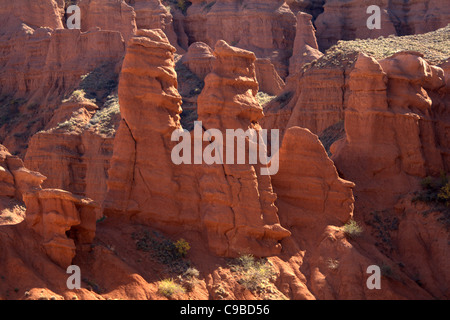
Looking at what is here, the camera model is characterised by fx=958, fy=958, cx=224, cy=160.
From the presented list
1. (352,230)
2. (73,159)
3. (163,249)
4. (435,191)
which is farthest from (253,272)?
(73,159)

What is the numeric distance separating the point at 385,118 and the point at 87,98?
46.4 meters

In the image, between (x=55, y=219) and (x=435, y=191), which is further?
(x=435, y=191)

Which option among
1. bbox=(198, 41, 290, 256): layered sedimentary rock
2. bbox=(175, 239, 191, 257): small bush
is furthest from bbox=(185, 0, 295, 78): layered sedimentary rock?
bbox=(175, 239, 191, 257): small bush

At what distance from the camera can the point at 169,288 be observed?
30391 millimetres

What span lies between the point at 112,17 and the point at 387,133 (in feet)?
174

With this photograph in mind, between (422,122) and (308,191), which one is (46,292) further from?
(422,122)

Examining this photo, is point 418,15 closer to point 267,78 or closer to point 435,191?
point 267,78

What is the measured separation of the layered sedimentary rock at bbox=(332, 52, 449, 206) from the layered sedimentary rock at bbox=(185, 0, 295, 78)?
49210 mm

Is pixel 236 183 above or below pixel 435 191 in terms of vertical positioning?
below

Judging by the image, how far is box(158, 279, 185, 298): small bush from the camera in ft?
99.3

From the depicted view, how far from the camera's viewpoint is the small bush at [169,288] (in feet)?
99.3

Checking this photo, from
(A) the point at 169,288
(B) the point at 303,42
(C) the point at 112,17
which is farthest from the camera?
(C) the point at 112,17

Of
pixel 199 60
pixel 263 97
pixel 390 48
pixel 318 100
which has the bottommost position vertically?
pixel 318 100
